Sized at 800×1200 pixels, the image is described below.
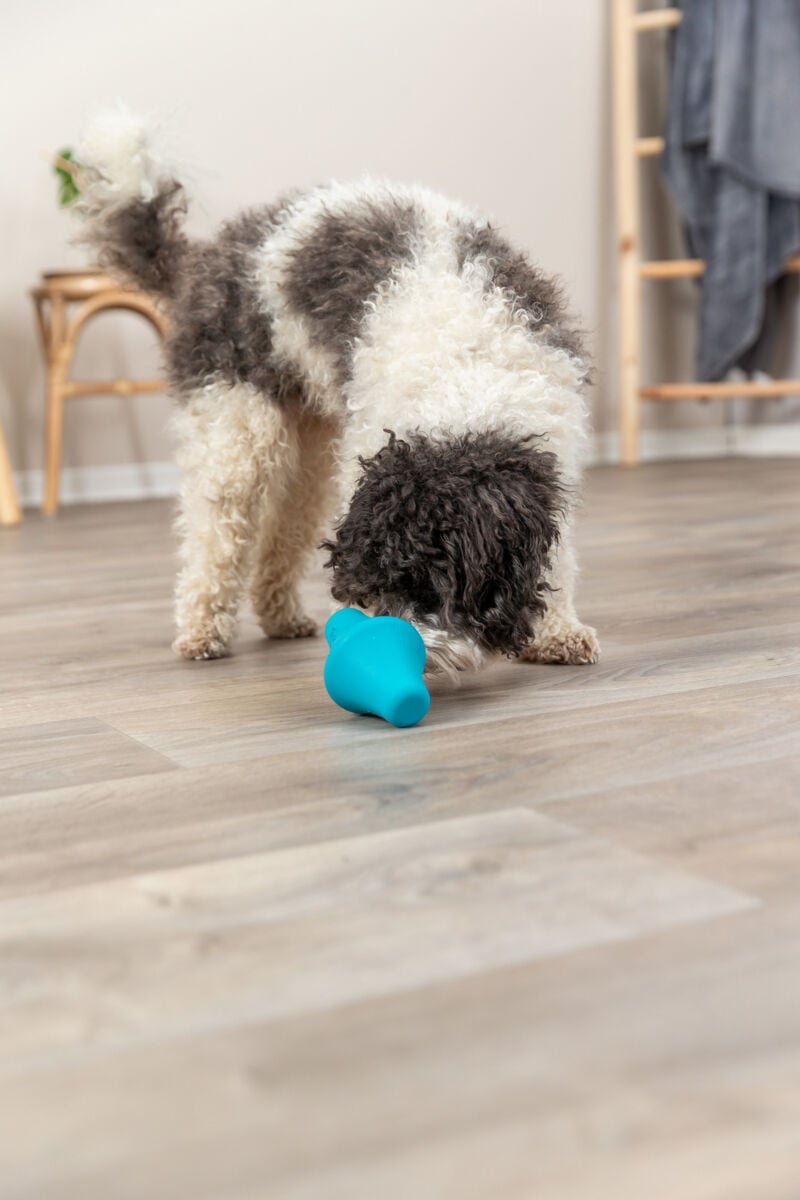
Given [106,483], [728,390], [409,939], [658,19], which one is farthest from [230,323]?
[658,19]

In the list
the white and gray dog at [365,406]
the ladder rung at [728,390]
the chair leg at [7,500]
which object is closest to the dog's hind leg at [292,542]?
the white and gray dog at [365,406]

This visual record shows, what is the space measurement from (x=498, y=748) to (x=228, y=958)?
0.46 meters

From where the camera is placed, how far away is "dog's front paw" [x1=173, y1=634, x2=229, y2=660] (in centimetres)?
167

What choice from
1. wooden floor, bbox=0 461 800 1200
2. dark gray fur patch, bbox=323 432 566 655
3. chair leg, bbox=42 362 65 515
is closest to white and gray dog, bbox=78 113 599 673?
dark gray fur patch, bbox=323 432 566 655

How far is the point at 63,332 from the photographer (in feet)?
11.7

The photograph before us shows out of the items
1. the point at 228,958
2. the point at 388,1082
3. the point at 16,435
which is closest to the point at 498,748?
the point at 228,958

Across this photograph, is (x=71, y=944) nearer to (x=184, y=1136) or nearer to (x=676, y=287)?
(x=184, y=1136)

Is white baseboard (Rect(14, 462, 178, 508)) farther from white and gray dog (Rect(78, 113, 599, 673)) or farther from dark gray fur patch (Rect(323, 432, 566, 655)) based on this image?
dark gray fur patch (Rect(323, 432, 566, 655))

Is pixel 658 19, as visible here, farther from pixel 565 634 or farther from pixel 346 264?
pixel 565 634

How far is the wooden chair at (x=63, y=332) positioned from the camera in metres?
3.48

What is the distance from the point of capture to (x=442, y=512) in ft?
4.05

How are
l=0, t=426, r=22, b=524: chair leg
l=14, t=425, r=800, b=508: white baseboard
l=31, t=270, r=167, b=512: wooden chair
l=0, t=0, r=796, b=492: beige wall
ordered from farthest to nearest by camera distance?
l=14, t=425, r=800, b=508: white baseboard → l=0, t=0, r=796, b=492: beige wall → l=31, t=270, r=167, b=512: wooden chair → l=0, t=426, r=22, b=524: chair leg

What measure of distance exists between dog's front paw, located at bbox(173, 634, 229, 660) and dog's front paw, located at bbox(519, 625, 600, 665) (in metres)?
0.39

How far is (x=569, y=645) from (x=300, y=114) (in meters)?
3.02
